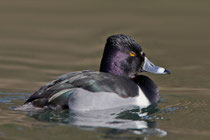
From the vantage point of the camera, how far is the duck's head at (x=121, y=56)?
24.4 feet

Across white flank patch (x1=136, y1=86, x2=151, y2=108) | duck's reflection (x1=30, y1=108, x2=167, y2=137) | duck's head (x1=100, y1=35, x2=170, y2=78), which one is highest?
duck's head (x1=100, y1=35, x2=170, y2=78)

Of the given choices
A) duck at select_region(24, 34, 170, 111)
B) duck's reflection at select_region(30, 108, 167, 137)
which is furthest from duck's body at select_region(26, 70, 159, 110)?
duck's reflection at select_region(30, 108, 167, 137)

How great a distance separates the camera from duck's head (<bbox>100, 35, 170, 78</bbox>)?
7.44 metres

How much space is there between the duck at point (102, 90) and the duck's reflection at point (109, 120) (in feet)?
0.35

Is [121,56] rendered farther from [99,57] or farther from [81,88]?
[99,57]

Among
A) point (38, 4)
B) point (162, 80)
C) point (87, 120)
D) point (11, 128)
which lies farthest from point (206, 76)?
point (38, 4)

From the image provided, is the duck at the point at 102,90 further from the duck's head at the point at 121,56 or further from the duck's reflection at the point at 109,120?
the duck's reflection at the point at 109,120

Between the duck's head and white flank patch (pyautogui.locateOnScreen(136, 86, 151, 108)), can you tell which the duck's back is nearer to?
white flank patch (pyautogui.locateOnScreen(136, 86, 151, 108))

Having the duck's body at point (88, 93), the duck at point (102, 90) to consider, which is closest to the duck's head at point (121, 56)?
the duck at point (102, 90)

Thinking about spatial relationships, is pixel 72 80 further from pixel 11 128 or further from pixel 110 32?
pixel 110 32

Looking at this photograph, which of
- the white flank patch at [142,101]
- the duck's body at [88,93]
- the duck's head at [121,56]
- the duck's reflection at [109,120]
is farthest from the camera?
the duck's head at [121,56]

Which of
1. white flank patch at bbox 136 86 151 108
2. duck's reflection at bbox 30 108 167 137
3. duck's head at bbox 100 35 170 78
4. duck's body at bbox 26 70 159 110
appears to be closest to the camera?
duck's reflection at bbox 30 108 167 137

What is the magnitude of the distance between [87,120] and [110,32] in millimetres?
4948

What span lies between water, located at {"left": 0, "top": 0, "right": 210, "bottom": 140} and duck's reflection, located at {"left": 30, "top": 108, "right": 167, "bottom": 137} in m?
0.01
